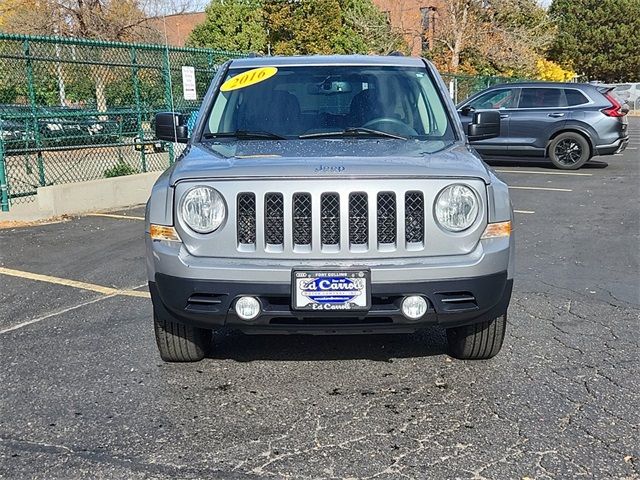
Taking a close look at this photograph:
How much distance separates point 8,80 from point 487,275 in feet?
26.5

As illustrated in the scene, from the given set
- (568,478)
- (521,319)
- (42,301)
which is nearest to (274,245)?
(568,478)

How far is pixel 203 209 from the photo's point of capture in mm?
3273

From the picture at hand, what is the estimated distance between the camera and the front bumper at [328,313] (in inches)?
125

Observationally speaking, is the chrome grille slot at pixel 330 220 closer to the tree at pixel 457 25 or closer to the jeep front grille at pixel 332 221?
the jeep front grille at pixel 332 221

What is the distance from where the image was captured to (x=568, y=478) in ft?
8.74

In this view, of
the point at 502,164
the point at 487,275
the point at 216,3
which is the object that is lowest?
the point at 502,164

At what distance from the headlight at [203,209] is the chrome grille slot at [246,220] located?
0.28ft

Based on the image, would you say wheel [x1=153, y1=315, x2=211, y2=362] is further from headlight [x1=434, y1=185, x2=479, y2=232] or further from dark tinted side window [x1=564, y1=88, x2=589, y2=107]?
dark tinted side window [x1=564, y1=88, x2=589, y2=107]

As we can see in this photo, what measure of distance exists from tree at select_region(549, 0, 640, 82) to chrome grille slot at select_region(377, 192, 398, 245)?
172ft

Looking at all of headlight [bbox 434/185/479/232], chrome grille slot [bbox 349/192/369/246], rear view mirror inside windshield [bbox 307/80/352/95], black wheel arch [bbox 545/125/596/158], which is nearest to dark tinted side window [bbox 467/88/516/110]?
black wheel arch [bbox 545/125/596/158]

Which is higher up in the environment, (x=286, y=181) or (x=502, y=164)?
(x=286, y=181)

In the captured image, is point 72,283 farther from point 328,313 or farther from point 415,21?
point 415,21

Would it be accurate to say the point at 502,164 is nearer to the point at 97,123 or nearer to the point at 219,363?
the point at 97,123

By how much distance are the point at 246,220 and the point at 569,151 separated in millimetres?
12149
